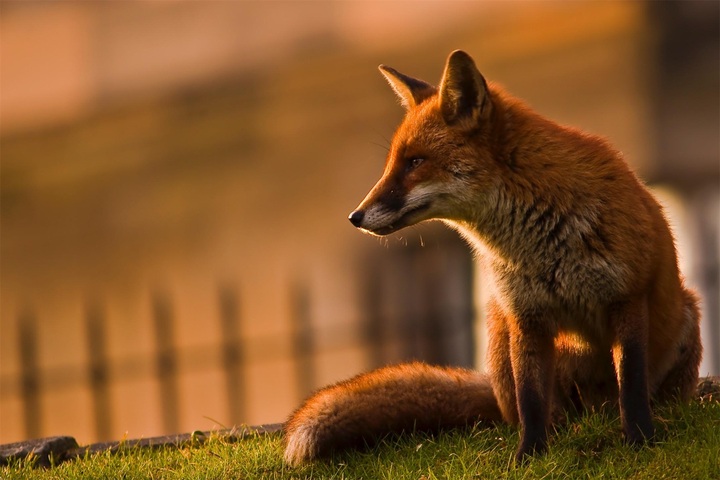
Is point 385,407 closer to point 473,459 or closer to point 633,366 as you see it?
point 473,459

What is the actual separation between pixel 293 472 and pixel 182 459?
0.99 m

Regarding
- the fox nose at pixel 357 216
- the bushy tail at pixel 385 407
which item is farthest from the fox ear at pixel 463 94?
the bushy tail at pixel 385 407

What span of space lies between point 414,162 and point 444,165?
0.18 metres

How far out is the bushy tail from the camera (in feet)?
Result: 18.8

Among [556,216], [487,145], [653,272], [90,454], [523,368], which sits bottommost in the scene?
[90,454]

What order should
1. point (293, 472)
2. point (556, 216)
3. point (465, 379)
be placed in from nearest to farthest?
point (556, 216) < point (293, 472) < point (465, 379)

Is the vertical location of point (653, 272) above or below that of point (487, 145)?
below

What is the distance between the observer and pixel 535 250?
17.7ft

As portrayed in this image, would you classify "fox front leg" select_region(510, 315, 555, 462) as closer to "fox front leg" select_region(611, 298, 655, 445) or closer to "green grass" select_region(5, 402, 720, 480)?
"green grass" select_region(5, 402, 720, 480)

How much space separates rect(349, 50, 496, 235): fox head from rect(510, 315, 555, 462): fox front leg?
700 millimetres

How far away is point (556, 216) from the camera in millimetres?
5363

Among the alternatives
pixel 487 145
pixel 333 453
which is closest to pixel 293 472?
pixel 333 453

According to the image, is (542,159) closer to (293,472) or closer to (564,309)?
(564,309)

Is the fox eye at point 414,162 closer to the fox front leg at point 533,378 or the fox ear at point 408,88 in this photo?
the fox ear at point 408,88
